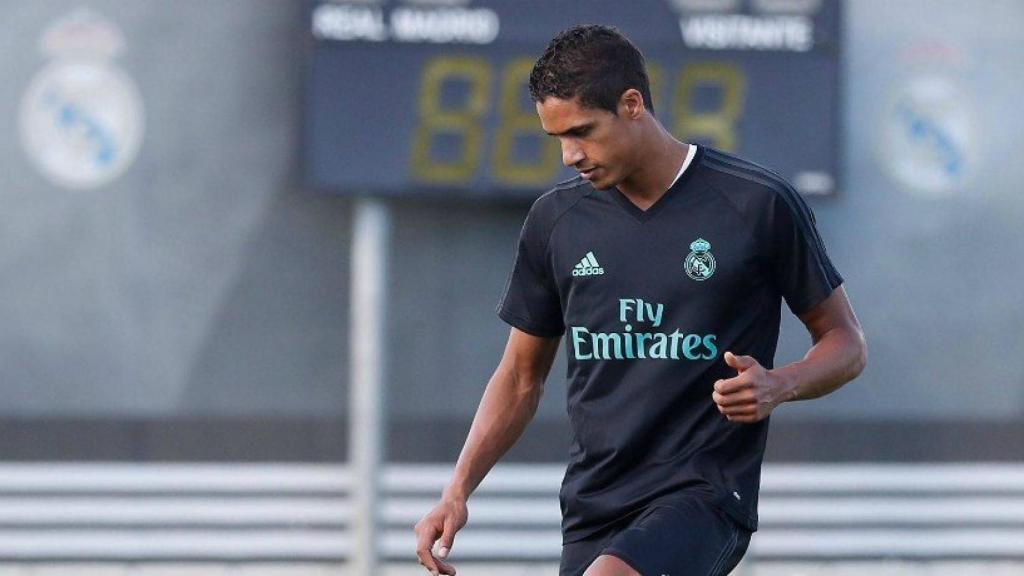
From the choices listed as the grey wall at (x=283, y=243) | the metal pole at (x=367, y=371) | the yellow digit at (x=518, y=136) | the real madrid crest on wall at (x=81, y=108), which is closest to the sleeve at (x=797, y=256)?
the yellow digit at (x=518, y=136)

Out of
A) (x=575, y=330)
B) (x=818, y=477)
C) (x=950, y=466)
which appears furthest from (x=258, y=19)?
(x=575, y=330)

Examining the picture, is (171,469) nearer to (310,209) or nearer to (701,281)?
(310,209)

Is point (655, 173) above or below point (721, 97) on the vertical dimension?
below

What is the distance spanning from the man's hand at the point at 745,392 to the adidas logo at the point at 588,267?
1.40 feet

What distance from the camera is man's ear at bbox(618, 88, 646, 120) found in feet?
10.5

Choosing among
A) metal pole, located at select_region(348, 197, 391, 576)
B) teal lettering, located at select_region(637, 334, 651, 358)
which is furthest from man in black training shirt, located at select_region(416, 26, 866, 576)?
metal pole, located at select_region(348, 197, 391, 576)

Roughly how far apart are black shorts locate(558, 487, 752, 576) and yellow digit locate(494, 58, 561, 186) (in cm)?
352

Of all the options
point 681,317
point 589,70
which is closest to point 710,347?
point 681,317

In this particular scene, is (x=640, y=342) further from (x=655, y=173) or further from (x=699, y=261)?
(x=655, y=173)

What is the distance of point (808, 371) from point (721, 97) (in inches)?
145

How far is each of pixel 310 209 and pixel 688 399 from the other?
165 inches

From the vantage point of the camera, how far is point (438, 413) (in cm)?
733

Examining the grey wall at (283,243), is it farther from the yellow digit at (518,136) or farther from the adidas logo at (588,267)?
the adidas logo at (588,267)

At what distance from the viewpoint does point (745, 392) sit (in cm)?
292
